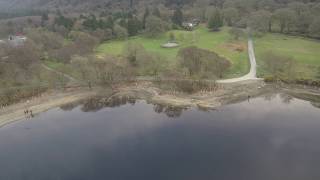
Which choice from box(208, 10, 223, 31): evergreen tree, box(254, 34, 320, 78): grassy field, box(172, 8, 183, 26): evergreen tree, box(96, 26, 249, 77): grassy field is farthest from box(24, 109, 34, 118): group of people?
box(172, 8, 183, 26): evergreen tree

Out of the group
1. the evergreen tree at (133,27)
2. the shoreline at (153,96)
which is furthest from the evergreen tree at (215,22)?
the shoreline at (153,96)

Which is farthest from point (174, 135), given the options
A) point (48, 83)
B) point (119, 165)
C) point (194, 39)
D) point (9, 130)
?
point (194, 39)

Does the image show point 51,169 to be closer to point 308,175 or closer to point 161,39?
point 308,175

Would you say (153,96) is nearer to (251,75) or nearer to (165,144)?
(165,144)

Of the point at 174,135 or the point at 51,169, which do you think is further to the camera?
the point at 174,135

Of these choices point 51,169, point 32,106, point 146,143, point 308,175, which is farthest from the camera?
point 32,106

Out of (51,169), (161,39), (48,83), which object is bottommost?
(51,169)

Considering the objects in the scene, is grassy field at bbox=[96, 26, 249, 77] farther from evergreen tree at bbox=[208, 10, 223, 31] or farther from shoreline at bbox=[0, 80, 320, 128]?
shoreline at bbox=[0, 80, 320, 128]
